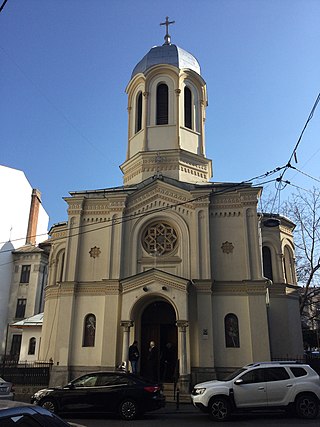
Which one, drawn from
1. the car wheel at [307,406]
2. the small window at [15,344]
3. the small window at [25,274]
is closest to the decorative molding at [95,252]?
the car wheel at [307,406]

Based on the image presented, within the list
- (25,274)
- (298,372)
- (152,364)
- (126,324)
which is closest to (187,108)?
(126,324)

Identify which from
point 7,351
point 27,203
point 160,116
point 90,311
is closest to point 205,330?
point 90,311

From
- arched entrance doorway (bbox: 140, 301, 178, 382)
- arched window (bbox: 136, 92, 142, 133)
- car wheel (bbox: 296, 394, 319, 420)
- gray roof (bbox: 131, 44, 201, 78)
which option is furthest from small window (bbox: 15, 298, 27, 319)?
car wheel (bbox: 296, 394, 319, 420)

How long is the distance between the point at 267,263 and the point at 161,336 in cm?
778

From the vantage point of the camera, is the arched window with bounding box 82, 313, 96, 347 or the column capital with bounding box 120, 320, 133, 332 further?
the arched window with bounding box 82, 313, 96, 347

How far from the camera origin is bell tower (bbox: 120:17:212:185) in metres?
24.9

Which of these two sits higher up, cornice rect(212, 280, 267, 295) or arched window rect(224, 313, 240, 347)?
cornice rect(212, 280, 267, 295)

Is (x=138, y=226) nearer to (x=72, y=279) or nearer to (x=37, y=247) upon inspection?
(x=72, y=279)

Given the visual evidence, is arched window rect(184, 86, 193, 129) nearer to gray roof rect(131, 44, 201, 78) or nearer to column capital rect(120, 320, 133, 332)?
gray roof rect(131, 44, 201, 78)

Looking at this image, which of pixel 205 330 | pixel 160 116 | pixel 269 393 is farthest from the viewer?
pixel 160 116

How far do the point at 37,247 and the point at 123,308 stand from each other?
83.3 ft

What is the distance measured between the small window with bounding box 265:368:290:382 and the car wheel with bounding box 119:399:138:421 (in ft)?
13.4

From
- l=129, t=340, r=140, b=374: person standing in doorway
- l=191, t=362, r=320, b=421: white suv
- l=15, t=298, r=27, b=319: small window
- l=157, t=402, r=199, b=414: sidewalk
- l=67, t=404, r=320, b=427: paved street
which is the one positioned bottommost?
l=67, t=404, r=320, b=427: paved street

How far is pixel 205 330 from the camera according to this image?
18719 mm
